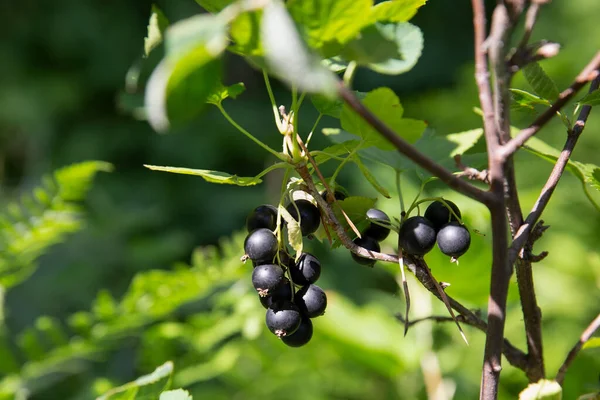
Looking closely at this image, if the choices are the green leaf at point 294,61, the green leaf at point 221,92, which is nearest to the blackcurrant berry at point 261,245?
the green leaf at point 221,92

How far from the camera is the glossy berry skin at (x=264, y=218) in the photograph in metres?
0.49

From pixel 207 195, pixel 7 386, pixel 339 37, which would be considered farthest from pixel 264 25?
pixel 207 195

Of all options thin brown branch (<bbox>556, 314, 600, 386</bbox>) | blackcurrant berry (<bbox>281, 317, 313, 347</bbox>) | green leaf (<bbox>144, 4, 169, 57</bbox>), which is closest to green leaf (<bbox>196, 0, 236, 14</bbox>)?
green leaf (<bbox>144, 4, 169, 57</bbox>)

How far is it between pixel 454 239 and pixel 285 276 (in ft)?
0.44

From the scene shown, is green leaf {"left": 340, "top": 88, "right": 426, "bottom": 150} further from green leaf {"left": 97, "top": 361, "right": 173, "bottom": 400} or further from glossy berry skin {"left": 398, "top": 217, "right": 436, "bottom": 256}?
green leaf {"left": 97, "top": 361, "right": 173, "bottom": 400}

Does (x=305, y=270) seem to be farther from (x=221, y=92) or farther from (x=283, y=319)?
(x=221, y=92)

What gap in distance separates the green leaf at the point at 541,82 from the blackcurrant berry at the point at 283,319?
0.25 metres

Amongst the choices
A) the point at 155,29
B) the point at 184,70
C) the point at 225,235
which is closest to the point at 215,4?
the point at 155,29

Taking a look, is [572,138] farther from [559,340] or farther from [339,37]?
[559,340]

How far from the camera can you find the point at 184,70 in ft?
0.94

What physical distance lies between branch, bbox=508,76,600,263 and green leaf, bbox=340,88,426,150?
95mm

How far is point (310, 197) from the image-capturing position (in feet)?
1.58

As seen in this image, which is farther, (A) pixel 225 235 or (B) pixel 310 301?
(A) pixel 225 235

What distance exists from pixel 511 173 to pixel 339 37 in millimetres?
171
